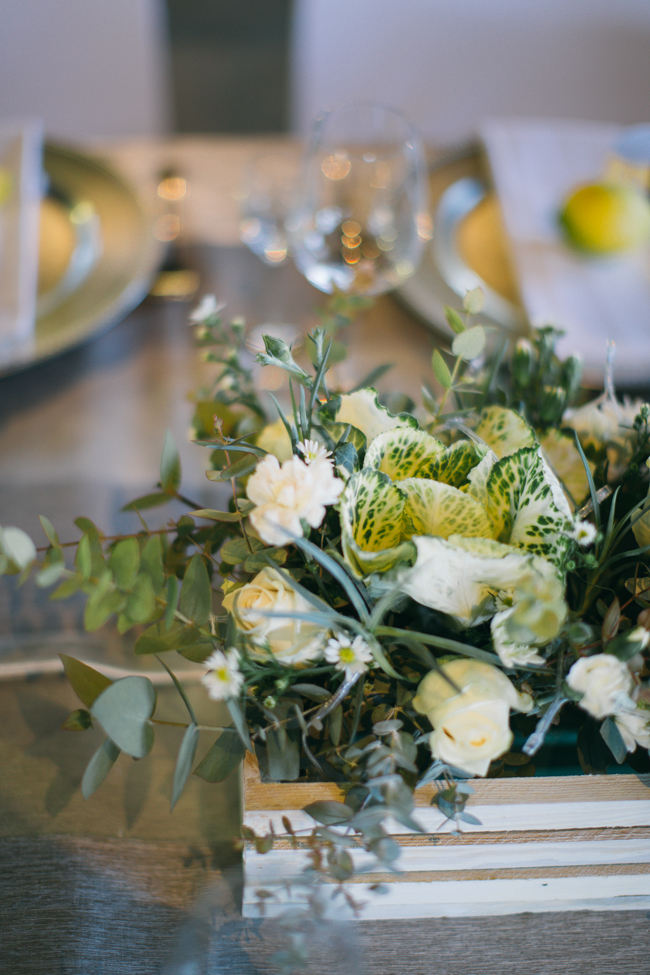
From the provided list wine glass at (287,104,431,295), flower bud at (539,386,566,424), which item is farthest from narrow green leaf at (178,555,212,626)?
wine glass at (287,104,431,295)

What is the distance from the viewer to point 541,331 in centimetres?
47

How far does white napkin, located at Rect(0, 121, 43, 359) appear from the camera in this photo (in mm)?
673

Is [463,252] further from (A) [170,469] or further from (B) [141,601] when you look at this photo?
(B) [141,601]

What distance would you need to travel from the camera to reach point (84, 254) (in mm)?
750

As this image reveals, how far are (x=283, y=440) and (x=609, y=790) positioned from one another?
0.75 ft

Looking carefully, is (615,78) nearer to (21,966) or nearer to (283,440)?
(283,440)

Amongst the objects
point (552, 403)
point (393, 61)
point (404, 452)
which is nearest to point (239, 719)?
point (404, 452)

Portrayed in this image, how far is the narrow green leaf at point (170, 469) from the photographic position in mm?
423

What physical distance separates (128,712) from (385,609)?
0.13m

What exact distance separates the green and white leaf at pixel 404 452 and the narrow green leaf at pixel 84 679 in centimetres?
17

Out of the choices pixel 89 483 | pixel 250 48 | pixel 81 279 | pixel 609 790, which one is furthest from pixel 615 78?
pixel 609 790

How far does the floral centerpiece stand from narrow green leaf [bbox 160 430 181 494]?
4 centimetres

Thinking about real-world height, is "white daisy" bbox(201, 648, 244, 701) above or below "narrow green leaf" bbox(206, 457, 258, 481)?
below

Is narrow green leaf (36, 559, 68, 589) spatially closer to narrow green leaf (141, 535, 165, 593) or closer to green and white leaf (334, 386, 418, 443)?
narrow green leaf (141, 535, 165, 593)
